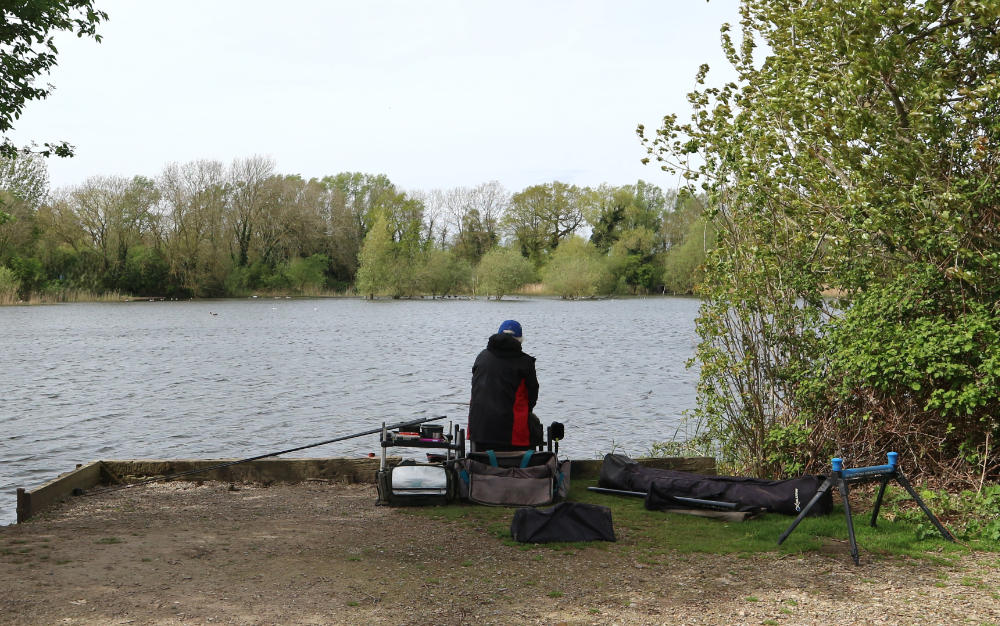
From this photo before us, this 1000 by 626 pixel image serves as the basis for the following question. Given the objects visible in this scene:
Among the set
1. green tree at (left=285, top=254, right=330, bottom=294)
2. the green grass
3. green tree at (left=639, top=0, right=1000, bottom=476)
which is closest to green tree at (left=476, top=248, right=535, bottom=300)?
green tree at (left=285, top=254, right=330, bottom=294)

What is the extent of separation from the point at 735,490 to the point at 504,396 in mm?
2016

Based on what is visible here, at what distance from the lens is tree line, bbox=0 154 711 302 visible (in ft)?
225

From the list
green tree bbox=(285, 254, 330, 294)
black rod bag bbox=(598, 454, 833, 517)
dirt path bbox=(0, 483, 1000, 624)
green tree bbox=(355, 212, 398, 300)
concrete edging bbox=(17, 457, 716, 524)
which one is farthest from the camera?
green tree bbox=(285, 254, 330, 294)

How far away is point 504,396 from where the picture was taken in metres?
7.20

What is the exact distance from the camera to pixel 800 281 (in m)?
7.69

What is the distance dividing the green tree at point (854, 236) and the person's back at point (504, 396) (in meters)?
2.08

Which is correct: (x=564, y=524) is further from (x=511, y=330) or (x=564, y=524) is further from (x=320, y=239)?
(x=320, y=239)

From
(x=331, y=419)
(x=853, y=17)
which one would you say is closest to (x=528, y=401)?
(x=853, y=17)

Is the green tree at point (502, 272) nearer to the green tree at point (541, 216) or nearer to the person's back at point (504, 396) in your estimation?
the green tree at point (541, 216)

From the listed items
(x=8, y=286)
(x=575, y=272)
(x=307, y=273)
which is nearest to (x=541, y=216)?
(x=575, y=272)

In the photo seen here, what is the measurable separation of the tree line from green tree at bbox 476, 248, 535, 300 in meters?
0.14

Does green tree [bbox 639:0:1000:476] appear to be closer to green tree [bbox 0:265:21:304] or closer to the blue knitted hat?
the blue knitted hat

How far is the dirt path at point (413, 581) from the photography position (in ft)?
14.6

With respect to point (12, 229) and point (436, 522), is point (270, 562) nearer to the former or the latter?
point (436, 522)
